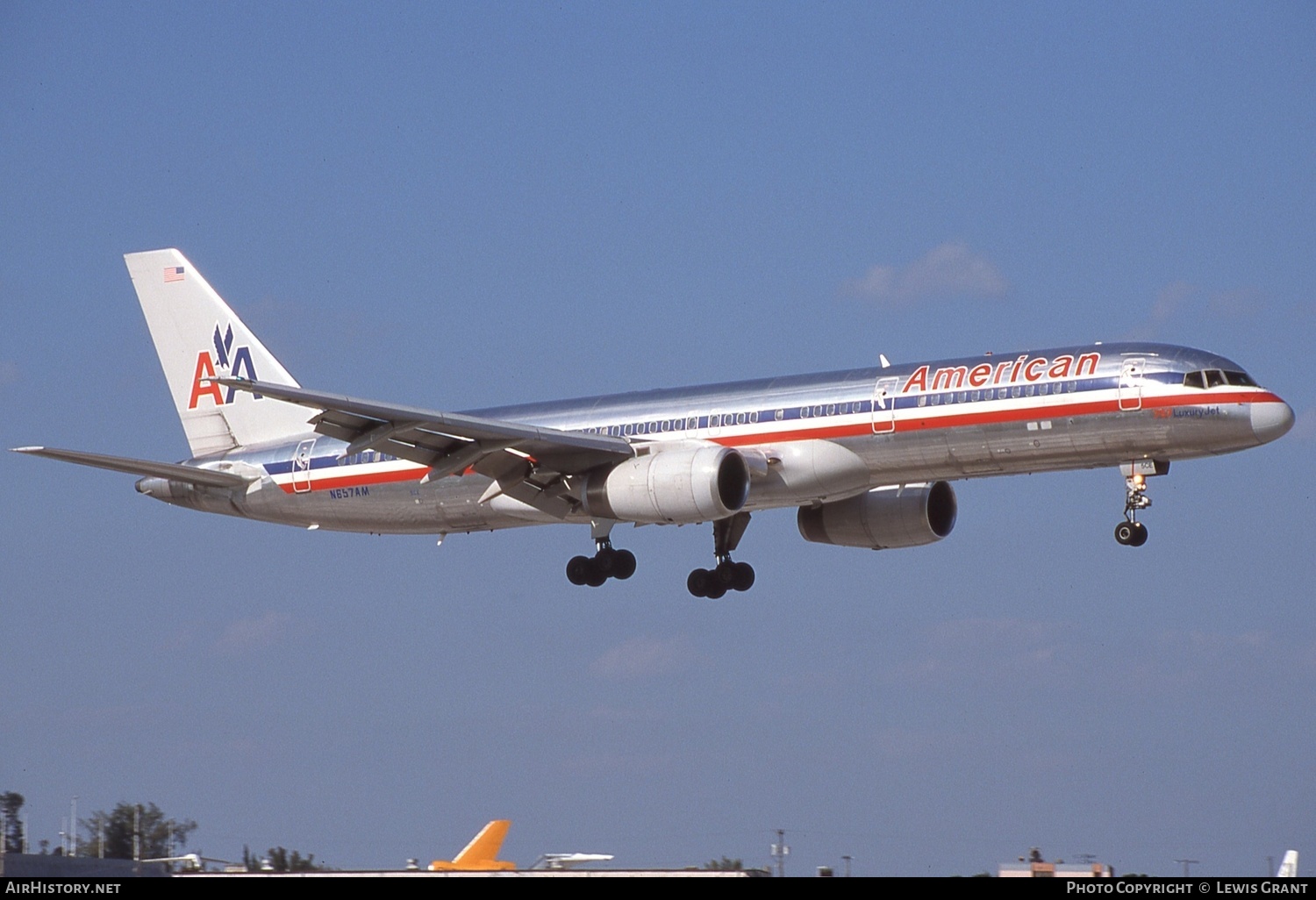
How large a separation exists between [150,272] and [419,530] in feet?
45.3

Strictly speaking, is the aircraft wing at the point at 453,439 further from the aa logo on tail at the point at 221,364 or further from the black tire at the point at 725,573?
the aa logo on tail at the point at 221,364

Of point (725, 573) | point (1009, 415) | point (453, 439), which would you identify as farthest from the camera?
point (725, 573)

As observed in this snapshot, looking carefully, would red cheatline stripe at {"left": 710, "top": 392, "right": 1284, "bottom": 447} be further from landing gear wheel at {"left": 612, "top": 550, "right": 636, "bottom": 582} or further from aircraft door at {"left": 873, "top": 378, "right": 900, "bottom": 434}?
landing gear wheel at {"left": 612, "top": 550, "right": 636, "bottom": 582}

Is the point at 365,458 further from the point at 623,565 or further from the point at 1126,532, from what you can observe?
the point at 1126,532

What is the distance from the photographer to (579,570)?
163 feet

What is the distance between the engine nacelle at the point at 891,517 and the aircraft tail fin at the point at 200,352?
16519 mm

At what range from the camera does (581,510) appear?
47438mm

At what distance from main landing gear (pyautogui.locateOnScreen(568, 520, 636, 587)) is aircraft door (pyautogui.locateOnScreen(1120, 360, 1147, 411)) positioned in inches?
565

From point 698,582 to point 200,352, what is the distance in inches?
668

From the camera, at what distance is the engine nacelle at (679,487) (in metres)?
43.4

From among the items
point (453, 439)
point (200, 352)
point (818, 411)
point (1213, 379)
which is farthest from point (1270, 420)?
point (200, 352)

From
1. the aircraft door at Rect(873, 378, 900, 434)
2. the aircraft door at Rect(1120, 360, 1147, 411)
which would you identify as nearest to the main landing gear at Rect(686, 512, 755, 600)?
the aircraft door at Rect(873, 378, 900, 434)
